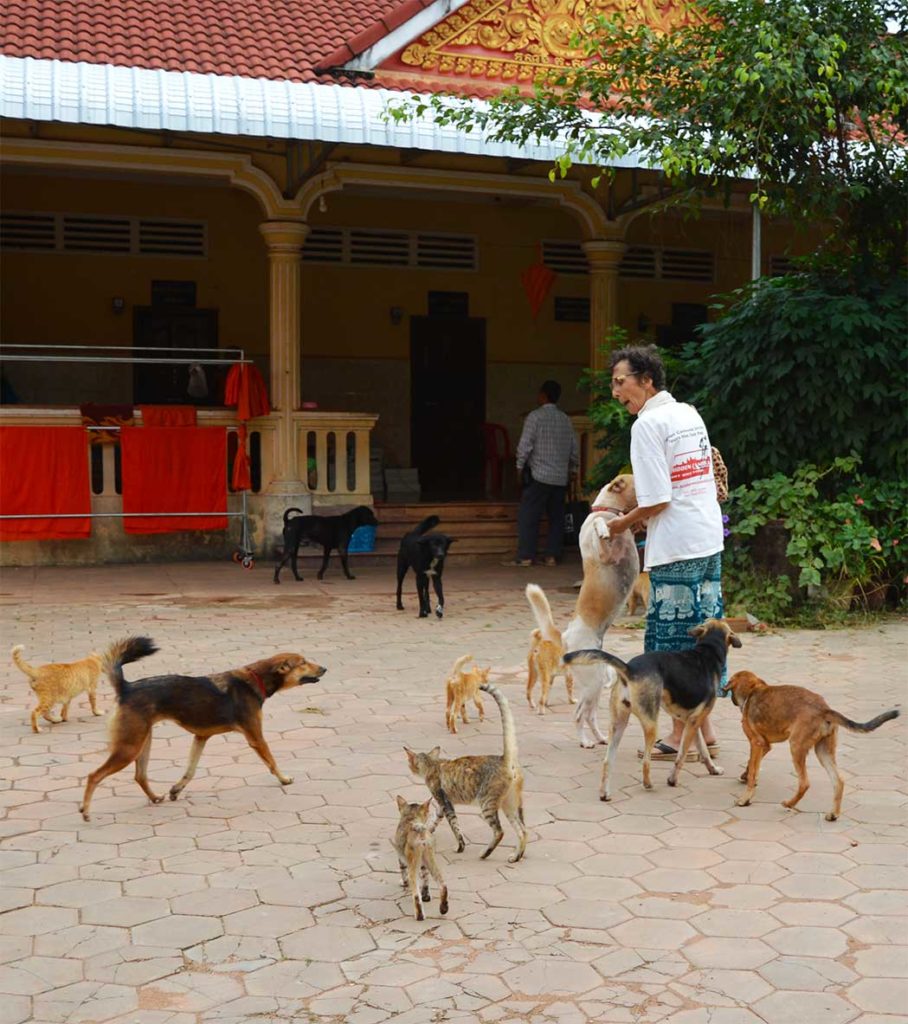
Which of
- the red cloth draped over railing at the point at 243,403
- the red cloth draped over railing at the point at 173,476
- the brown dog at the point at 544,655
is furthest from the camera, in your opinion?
the red cloth draped over railing at the point at 243,403

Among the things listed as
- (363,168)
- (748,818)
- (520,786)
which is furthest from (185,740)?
(363,168)

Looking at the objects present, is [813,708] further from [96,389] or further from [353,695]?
[96,389]

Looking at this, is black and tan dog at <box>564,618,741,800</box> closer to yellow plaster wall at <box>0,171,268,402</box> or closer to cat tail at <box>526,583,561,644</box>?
cat tail at <box>526,583,561,644</box>

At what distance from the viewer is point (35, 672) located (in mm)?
6383

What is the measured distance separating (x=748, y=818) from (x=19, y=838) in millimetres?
2905

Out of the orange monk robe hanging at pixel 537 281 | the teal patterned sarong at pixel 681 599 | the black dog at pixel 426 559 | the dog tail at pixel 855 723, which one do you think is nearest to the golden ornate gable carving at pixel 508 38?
the orange monk robe hanging at pixel 537 281

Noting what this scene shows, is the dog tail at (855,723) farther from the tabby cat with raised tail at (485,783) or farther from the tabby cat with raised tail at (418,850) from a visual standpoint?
the tabby cat with raised tail at (418,850)

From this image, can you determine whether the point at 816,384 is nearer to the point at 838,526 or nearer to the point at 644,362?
the point at 838,526

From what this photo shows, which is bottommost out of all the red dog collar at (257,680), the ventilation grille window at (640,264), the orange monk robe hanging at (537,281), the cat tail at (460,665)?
the cat tail at (460,665)

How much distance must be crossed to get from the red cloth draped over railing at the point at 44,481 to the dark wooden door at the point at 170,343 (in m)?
4.27

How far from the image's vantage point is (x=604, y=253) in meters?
15.7

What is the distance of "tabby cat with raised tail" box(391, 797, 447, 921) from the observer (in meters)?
4.04

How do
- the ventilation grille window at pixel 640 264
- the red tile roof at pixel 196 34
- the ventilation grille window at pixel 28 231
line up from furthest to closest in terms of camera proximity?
the ventilation grille window at pixel 640 264
the ventilation grille window at pixel 28 231
the red tile roof at pixel 196 34

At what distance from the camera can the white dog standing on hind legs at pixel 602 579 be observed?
5941mm
